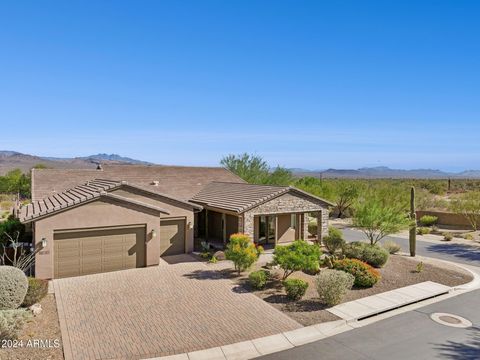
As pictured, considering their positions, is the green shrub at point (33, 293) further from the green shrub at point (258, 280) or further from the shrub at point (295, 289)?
the shrub at point (295, 289)

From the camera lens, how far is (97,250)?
60.5 feet

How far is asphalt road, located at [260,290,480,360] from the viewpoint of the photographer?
10.8 m

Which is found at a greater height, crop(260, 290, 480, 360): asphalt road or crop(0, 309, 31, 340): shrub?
crop(0, 309, 31, 340): shrub

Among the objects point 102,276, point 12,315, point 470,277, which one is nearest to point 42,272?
point 102,276

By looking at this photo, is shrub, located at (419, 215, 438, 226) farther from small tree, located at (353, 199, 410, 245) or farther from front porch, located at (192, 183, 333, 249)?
front porch, located at (192, 183, 333, 249)

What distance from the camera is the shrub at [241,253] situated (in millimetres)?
18062

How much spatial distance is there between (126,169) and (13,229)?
1092 cm

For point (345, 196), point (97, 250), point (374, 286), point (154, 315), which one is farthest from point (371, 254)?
point (345, 196)

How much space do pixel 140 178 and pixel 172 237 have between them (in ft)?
28.8

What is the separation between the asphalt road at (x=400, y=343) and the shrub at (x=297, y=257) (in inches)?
168

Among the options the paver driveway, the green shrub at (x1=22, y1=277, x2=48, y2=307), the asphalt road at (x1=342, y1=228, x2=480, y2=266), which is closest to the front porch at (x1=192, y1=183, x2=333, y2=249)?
the paver driveway

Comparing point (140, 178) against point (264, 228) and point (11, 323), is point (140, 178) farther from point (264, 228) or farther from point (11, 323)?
point (11, 323)

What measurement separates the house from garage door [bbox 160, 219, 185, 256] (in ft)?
0.21

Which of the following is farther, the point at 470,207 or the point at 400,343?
the point at 470,207
